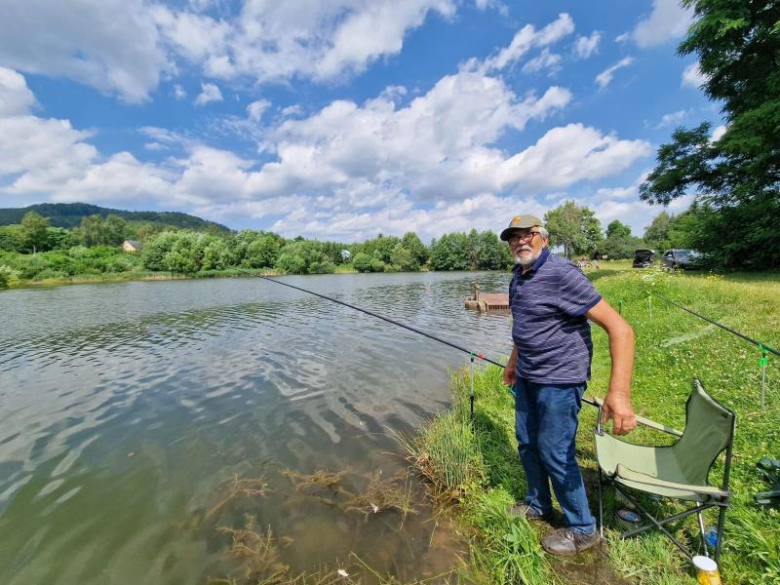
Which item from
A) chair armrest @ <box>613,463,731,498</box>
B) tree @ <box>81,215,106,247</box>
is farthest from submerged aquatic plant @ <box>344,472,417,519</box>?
tree @ <box>81,215,106,247</box>

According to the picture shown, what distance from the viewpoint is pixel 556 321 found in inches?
113

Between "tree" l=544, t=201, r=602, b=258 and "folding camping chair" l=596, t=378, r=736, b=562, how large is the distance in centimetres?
7943

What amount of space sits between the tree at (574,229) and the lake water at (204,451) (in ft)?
234

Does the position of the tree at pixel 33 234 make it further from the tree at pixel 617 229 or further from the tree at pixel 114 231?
the tree at pixel 617 229

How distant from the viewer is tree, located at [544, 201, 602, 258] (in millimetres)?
75562

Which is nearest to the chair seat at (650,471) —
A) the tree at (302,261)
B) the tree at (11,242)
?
the tree at (302,261)

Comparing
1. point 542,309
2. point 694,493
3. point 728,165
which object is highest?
point 728,165

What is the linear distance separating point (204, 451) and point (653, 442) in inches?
277

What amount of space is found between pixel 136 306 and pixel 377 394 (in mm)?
24494

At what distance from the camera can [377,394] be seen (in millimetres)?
8414

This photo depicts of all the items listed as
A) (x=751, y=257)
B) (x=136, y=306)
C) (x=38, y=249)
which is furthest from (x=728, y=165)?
(x=38, y=249)

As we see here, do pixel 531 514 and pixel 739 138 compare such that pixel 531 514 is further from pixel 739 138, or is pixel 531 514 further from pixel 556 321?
pixel 739 138

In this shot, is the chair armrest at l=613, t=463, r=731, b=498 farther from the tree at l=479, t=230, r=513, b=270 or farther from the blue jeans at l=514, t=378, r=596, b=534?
the tree at l=479, t=230, r=513, b=270

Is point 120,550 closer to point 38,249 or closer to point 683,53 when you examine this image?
point 683,53
